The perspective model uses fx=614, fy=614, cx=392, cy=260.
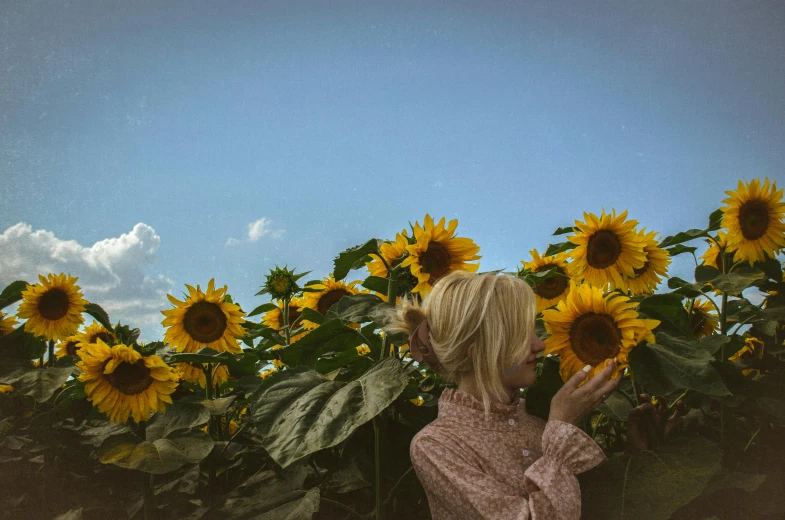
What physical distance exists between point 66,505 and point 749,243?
3.50 metres

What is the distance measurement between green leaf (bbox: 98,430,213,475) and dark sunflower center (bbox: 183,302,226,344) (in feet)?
2.30

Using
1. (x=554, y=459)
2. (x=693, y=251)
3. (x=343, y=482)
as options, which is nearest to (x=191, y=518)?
(x=343, y=482)

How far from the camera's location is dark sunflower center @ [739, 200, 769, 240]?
2856 millimetres

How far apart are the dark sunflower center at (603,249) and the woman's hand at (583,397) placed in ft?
2.79

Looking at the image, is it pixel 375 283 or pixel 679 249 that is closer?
pixel 375 283

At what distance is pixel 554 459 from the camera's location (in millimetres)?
1836

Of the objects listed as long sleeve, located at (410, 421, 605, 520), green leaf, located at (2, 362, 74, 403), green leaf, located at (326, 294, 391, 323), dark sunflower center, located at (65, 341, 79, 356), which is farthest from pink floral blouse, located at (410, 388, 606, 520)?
dark sunflower center, located at (65, 341, 79, 356)

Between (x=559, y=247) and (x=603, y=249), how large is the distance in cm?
28

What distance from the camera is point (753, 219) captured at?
9.52 feet

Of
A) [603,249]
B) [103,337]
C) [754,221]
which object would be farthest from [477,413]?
[103,337]

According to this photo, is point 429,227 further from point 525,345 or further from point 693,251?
point 693,251

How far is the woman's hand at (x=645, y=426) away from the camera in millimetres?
2059

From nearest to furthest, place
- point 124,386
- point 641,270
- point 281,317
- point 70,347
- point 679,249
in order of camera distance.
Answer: point 124,386
point 641,270
point 679,249
point 281,317
point 70,347

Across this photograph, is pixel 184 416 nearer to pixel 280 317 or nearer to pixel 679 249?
pixel 280 317
